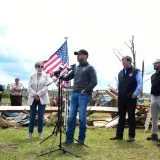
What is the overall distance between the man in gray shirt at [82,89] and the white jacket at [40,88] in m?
0.99

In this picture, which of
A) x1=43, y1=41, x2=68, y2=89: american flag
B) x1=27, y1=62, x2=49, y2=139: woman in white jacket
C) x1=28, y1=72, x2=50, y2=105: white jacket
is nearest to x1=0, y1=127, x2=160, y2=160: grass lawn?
x1=27, y1=62, x2=49, y2=139: woman in white jacket

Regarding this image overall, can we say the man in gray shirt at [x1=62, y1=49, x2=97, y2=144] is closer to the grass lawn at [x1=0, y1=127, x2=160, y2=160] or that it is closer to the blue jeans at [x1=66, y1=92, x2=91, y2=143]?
the blue jeans at [x1=66, y1=92, x2=91, y2=143]

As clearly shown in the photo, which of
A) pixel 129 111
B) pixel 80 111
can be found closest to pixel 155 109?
pixel 129 111

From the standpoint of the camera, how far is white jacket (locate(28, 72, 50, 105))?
275 inches

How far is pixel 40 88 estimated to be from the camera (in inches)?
279

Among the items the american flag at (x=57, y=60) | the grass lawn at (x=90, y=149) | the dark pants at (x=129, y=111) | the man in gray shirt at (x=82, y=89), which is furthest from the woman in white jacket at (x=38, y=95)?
the american flag at (x=57, y=60)

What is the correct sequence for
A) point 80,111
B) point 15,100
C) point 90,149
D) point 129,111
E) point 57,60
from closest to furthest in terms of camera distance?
point 90,149 < point 80,111 < point 129,111 < point 57,60 < point 15,100

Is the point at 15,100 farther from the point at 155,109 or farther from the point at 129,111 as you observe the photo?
the point at 155,109

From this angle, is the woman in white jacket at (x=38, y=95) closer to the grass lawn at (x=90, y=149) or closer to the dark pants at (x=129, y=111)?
the grass lawn at (x=90, y=149)

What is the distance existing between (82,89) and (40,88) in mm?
1430

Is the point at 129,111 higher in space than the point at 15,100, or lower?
lower

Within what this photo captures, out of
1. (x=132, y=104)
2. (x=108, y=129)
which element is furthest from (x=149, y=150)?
(x=108, y=129)

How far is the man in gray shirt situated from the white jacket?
99 cm

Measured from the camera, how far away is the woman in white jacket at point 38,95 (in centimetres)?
697
